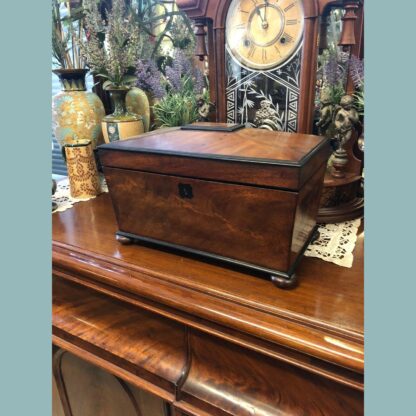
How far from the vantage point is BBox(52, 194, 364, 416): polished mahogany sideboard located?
0.46 meters

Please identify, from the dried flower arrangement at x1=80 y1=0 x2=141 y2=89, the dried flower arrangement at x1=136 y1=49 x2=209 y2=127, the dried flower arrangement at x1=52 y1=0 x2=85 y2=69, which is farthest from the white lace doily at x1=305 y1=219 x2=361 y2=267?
the dried flower arrangement at x1=52 y1=0 x2=85 y2=69

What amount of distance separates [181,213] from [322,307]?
28 cm

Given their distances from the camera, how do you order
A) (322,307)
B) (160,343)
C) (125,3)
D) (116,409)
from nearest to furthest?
(322,307) → (160,343) → (116,409) → (125,3)

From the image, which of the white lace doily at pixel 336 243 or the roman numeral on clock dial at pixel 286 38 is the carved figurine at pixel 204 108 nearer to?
the roman numeral on clock dial at pixel 286 38

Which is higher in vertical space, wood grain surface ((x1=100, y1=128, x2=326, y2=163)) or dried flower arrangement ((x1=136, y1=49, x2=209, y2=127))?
dried flower arrangement ((x1=136, y1=49, x2=209, y2=127))

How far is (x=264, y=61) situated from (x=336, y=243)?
A: 46cm

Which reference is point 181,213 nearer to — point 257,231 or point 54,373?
point 257,231

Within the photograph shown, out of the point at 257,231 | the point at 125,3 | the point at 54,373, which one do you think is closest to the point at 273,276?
the point at 257,231

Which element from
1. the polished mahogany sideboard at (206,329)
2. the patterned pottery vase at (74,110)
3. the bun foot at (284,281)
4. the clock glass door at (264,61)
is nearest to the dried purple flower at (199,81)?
the clock glass door at (264,61)

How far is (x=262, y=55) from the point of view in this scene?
79 cm

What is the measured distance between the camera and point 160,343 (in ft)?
2.06

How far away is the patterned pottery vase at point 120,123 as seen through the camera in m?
0.95

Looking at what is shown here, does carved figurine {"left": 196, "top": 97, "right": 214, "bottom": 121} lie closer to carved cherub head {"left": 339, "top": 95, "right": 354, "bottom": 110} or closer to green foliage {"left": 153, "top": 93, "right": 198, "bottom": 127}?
green foliage {"left": 153, "top": 93, "right": 198, "bottom": 127}

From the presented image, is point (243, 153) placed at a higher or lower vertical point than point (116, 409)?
higher
